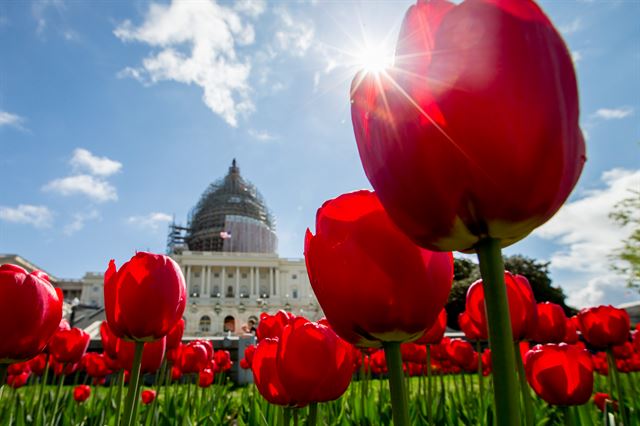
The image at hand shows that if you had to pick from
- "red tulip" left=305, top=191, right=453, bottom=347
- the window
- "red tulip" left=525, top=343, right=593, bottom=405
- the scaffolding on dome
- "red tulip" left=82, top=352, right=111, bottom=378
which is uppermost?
the scaffolding on dome

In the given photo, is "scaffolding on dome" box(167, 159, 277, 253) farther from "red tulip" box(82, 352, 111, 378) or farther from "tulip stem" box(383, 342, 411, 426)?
"tulip stem" box(383, 342, 411, 426)

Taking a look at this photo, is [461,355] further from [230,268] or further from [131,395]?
[230,268]

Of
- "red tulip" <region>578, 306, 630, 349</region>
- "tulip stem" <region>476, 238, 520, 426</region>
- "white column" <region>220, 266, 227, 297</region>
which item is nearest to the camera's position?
"tulip stem" <region>476, 238, 520, 426</region>

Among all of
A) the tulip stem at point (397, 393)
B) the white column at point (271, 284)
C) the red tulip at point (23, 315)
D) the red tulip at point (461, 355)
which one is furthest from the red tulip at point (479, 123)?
the white column at point (271, 284)

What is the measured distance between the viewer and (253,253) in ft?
166

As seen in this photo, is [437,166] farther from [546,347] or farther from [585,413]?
[585,413]

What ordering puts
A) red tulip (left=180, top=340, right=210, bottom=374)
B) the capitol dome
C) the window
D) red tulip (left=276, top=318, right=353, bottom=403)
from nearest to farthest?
red tulip (left=276, top=318, right=353, bottom=403) < red tulip (left=180, top=340, right=210, bottom=374) < the window < the capitol dome

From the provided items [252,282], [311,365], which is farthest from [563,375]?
[252,282]

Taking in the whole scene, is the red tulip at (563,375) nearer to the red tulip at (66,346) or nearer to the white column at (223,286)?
the red tulip at (66,346)

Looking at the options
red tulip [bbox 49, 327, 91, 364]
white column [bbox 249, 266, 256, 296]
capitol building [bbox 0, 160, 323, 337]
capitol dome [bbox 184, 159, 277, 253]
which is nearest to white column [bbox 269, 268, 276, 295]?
capitol building [bbox 0, 160, 323, 337]

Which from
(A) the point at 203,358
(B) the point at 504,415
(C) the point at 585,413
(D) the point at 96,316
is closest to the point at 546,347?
(C) the point at 585,413

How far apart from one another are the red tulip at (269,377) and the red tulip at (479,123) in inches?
24.7

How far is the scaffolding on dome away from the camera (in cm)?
5291

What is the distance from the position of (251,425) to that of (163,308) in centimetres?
122
